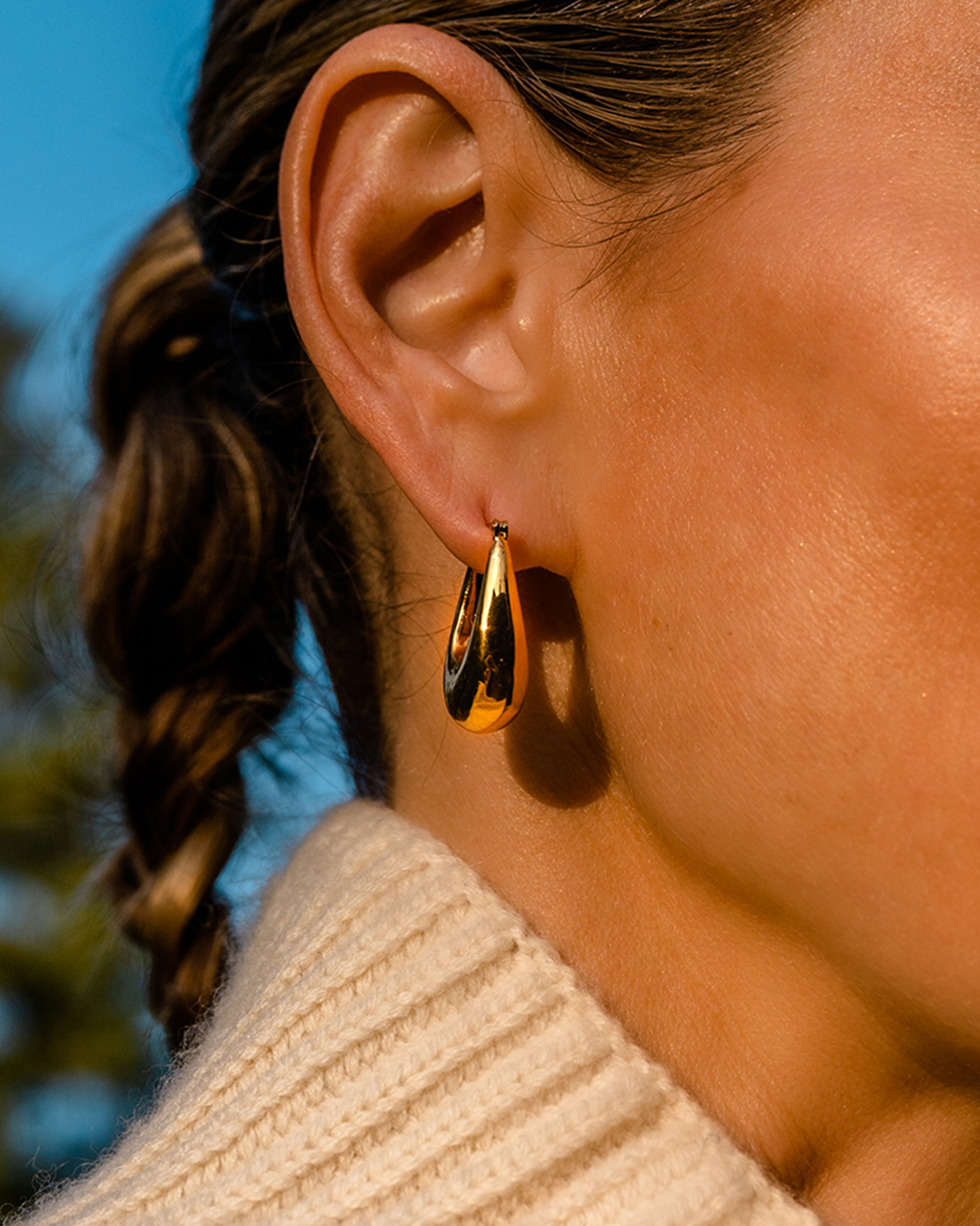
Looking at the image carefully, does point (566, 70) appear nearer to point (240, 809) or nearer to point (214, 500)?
point (214, 500)

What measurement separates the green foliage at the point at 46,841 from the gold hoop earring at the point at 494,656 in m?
0.85

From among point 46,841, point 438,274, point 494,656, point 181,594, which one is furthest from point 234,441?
point 46,841

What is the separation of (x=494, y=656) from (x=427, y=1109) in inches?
15.8

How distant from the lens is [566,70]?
1.13m

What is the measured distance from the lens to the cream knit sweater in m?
0.99

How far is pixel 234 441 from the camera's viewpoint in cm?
156

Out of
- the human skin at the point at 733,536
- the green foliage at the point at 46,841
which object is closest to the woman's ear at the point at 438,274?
the human skin at the point at 733,536

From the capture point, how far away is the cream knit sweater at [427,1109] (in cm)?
99

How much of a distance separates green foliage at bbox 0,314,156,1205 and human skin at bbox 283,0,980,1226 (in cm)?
84

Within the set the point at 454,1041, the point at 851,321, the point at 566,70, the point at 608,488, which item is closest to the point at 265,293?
the point at 566,70

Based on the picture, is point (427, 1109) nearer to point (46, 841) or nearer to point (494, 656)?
point (494, 656)

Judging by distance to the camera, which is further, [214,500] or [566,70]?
[214,500]

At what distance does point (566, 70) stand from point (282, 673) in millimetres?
925

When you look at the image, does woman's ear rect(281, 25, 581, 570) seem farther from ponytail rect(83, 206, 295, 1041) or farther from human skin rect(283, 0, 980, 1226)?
ponytail rect(83, 206, 295, 1041)
